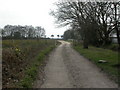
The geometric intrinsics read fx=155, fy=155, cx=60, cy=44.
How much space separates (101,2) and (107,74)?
16.0 m

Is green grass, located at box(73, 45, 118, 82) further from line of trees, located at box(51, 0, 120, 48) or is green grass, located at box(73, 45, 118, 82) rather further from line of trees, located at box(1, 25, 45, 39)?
line of trees, located at box(1, 25, 45, 39)

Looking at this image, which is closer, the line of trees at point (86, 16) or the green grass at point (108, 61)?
the green grass at point (108, 61)

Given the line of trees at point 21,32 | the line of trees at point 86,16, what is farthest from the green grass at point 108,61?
the line of trees at point 21,32

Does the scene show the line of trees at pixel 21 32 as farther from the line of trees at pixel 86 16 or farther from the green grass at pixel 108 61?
the green grass at pixel 108 61

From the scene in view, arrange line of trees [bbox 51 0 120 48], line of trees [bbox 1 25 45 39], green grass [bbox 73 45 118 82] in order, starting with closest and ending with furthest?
green grass [bbox 73 45 118 82], line of trees [bbox 51 0 120 48], line of trees [bbox 1 25 45 39]

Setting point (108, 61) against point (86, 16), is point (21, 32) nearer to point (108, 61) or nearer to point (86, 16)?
point (86, 16)

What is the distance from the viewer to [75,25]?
29.2 metres

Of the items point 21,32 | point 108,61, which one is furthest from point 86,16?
point 21,32

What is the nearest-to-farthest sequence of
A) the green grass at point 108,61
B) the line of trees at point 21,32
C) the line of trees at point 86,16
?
the green grass at point 108,61 → the line of trees at point 86,16 → the line of trees at point 21,32

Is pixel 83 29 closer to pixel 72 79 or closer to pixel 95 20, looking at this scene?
pixel 95 20

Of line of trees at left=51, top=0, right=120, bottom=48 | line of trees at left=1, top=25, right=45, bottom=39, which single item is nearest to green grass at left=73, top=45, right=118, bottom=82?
line of trees at left=51, top=0, right=120, bottom=48

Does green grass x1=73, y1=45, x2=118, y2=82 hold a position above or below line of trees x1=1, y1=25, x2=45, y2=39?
below

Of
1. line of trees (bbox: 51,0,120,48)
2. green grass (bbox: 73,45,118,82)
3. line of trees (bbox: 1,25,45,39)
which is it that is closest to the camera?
green grass (bbox: 73,45,118,82)

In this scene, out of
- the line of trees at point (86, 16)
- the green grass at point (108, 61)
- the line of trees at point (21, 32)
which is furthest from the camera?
the line of trees at point (21, 32)
